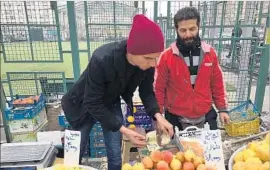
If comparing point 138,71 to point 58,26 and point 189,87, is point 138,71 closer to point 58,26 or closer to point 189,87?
point 189,87

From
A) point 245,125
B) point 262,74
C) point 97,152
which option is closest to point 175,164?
point 97,152

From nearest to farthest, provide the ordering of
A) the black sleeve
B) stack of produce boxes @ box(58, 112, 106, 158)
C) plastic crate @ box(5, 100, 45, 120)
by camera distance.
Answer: the black sleeve → stack of produce boxes @ box(58, 112, 106, 158) → plastic crate @ box(5, 100, 45, 120)

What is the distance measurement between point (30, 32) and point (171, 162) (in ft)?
8.18

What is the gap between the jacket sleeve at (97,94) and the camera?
1357 millimetres

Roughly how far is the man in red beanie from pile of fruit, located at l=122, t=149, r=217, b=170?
0.20 meters

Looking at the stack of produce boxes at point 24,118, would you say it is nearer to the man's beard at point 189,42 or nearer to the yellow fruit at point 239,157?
the man's beard at point 189,42

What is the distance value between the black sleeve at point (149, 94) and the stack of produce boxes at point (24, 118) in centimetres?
151

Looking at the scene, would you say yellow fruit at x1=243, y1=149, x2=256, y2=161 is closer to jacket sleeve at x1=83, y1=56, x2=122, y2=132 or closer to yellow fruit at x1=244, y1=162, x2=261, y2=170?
yellow fruit at x1=244, y1=162, x2=261, y2=170

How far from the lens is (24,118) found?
2.65 metres

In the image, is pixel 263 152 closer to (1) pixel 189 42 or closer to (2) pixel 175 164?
(2) pixel 175 164

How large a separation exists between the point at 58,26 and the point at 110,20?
80cm

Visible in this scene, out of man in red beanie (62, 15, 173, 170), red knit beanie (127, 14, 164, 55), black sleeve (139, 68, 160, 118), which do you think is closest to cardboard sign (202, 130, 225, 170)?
man in red beanie (62, 15, 173, 170)

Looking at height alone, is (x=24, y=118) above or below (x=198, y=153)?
below

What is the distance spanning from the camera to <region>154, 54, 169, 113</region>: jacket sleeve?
188 cm
